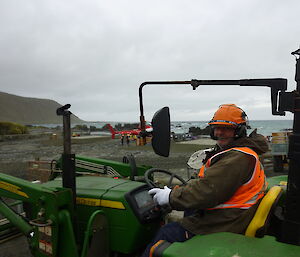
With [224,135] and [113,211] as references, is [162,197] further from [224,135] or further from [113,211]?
[224,135]

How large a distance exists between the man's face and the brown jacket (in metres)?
0.28

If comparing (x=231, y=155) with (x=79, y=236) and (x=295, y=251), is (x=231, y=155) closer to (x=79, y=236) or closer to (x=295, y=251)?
(x=295, y=251)

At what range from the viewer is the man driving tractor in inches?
74.0

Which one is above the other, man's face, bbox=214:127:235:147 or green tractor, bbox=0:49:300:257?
man's face, bbox=214:127:235:147

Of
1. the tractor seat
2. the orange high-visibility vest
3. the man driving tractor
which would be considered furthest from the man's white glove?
the tractor seat

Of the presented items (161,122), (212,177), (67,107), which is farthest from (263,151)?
(67,107)

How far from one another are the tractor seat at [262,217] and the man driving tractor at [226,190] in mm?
88

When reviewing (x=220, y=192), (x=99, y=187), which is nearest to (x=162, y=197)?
(x=220, y=192)

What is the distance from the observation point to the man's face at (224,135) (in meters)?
2.25

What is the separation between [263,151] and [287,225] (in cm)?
73

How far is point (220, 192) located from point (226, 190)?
48mm

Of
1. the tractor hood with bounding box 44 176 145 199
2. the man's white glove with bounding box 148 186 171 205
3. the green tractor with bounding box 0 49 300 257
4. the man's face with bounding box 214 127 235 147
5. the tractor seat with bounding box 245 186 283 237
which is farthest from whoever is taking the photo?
the tractor hood with bounding box 44 176 145 199

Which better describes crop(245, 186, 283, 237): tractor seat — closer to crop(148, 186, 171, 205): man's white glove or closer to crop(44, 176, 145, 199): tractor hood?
crop(148, 186, 171, 205): man's white glove

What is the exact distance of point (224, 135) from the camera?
2.27m
